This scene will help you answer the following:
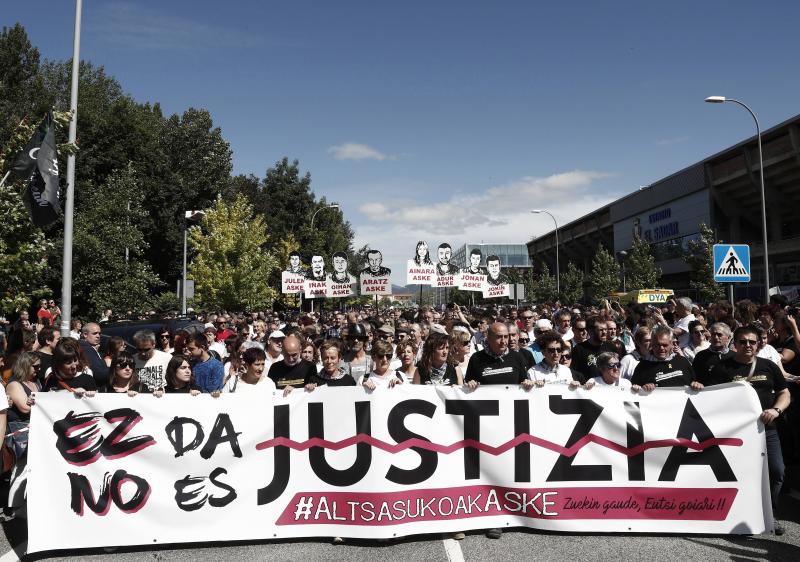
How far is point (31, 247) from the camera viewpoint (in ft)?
38.8

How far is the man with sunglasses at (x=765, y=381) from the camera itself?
5.14m

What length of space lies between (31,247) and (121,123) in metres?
34.3

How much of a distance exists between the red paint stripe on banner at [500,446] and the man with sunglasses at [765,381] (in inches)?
11.4

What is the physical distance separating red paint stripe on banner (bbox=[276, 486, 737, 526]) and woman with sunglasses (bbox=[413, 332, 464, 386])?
3.56 feet

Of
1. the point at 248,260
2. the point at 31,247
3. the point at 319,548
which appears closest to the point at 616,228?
the point at 248,260

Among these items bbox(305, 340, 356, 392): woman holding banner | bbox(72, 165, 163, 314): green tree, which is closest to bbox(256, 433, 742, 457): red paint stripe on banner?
bbox(305, 340, 356, 392): woman holding banner

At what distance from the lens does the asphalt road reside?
15.1 feet

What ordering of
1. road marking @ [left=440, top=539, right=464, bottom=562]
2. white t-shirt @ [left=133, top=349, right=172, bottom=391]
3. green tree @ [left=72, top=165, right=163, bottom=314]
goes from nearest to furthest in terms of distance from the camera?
road marking @ [left=440, top=539, right=464, bottom=562] → white t-shirt @ [left=133, top=349, right=172, bottom=391] → green tree @ [left=72, top=165, right=163, bottom=314]

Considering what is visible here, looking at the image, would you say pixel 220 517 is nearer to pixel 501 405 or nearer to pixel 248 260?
pixel 501 405

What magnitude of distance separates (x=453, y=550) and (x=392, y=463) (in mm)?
804

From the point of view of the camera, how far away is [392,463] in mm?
5133

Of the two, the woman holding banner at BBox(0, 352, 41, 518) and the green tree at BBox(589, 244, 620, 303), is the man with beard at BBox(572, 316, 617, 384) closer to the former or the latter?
the woman holding banner at BBox(0, 352, 41, 518)

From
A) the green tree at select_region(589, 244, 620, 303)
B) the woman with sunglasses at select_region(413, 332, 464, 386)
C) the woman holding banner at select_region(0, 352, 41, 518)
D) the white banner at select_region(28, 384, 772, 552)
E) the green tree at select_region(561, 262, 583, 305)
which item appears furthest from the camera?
the green tree at select_region(561, 262, 583, 305)

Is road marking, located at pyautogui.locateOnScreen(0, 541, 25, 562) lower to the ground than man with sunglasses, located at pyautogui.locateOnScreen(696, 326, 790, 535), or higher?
lower
